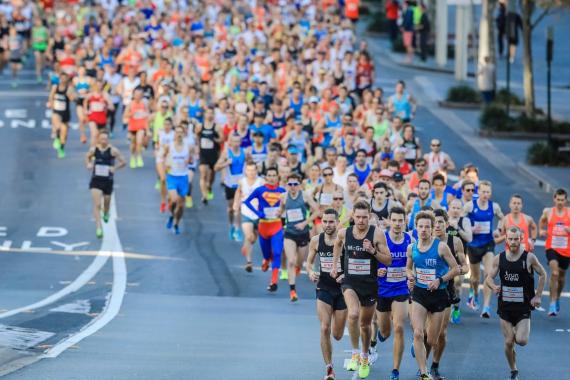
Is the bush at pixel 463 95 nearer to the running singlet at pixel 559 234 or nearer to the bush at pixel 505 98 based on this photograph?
the bush at pixel 505 98

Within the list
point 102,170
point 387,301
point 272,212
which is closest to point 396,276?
point 387,301

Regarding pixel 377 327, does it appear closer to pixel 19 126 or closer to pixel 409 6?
pixel 19 126

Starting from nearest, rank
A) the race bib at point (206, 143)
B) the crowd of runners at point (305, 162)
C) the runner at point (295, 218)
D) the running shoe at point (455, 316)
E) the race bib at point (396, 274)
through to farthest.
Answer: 1. the crowd of runners at point (305, 162)
2. the race bib at point (396, 274)
3. the running shoe at point (455, 316)
4. the runner at point (295, 218)
5. the race bib at point (206, 143)

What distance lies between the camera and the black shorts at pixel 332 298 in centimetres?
1738

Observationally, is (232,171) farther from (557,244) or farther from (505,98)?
(505,98)

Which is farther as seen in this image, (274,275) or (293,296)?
(274,275)

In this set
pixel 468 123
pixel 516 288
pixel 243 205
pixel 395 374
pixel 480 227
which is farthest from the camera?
pixel 468 123

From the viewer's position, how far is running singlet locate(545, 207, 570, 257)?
2259 centimetres

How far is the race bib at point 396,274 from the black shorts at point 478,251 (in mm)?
5559

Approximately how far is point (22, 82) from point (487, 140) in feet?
57.3

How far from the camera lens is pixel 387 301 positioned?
58.0 ft

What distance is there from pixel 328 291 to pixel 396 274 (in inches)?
28.8

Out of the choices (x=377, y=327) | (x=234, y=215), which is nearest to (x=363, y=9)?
(x=234, y=215)

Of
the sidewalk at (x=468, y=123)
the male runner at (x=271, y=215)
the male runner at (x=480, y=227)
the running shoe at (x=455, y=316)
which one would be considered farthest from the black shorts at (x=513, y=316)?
the sidewalk at (x=468, y=123)
